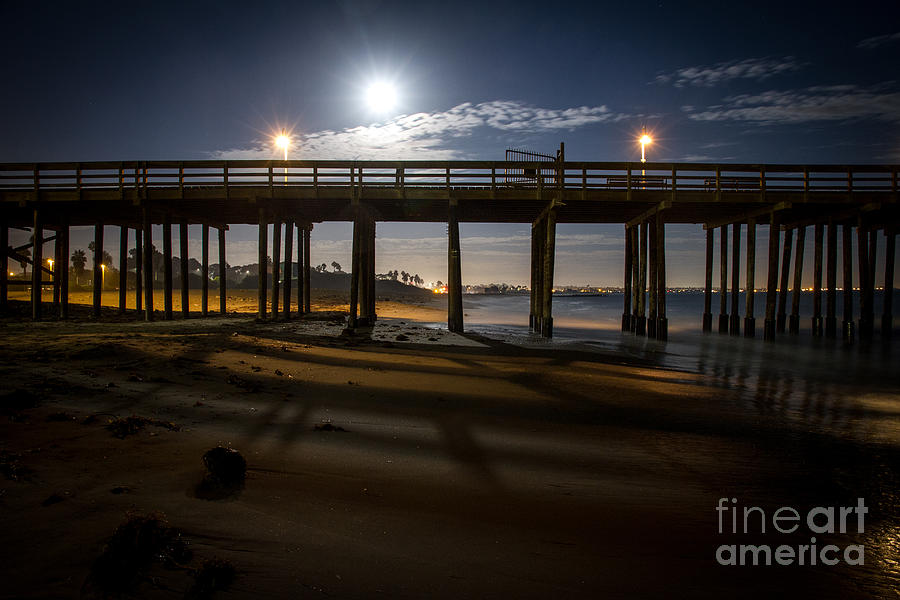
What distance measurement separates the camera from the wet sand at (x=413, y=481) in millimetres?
2596

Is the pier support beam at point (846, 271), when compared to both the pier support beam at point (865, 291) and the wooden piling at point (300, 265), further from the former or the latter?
the wooden piling at point (300, 265)

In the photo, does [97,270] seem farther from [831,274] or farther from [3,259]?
[831,274]

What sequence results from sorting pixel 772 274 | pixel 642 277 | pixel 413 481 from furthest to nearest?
pixel 642 277 < pixel 772 274 < pixel 413 481

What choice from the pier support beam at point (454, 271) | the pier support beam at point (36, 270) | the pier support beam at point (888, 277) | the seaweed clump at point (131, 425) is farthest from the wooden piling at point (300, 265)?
the pier support beam at point (888, 277)

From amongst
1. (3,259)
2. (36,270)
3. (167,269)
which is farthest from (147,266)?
(3,259)

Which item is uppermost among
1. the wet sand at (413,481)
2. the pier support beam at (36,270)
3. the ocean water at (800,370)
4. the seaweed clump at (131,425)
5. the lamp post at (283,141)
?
the lamp post at (283,141)

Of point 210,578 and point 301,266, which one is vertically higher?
point 301,266

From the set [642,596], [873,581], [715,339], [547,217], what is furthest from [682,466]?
[715,339]

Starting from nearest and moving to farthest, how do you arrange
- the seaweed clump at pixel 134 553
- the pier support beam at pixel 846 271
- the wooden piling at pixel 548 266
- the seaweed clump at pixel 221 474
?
the seaweed clump at pixel 134 553 → the seaweed clump at pixel 221 474 → the wooden piling at pixel 548 266 → the pier support beam at pixel 846 271

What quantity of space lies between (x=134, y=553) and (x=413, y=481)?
210 cm
